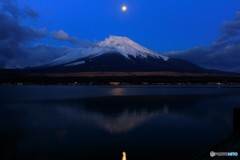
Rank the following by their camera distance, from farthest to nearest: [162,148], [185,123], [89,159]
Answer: [185,123] < [162,148] < [89,159]

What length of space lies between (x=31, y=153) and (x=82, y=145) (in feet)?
9.02

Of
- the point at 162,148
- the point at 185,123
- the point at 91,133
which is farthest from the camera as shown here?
the point at 185,123

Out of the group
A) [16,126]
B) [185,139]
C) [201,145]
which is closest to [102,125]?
[16,126]

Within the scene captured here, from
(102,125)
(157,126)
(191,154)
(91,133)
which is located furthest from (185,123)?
(191,154)

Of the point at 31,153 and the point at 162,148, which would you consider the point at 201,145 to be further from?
the point at 31,153

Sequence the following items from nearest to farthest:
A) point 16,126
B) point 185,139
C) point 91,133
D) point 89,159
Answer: point 89,159
point 185,139
point 91,133
point 16,126

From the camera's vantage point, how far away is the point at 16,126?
921 inches

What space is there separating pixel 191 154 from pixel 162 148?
1.65 metres

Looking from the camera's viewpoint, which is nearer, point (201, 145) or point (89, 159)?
point (89, 159)

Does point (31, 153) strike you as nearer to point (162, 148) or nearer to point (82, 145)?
point (82, 145)

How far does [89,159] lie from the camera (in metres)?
13.8

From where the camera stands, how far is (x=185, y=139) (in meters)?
18.2

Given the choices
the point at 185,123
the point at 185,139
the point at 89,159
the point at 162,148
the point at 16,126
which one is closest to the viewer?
the point at 89,159

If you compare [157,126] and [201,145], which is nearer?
[201,145]
